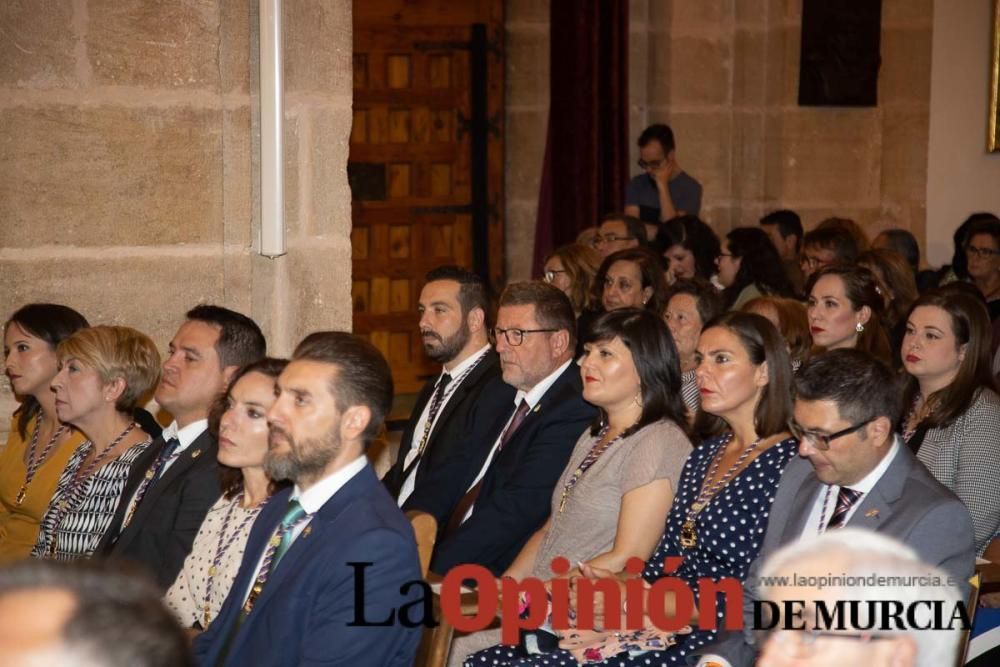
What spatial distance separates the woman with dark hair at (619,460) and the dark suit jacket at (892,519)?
38 cm

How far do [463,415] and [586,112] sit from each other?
3.76 meters

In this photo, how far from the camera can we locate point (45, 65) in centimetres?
448

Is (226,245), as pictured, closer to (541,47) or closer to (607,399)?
(607,399)

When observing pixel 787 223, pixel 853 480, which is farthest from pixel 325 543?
pixel 787 223

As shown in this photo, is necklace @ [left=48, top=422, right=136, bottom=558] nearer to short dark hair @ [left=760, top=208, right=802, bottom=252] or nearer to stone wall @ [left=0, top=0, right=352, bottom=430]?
stone wall @ [left=0, top=0, right=352, bottom=430]

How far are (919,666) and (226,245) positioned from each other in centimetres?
290

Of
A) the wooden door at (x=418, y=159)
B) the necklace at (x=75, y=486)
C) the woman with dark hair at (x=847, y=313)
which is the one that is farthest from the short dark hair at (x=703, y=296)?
the wooden door at (x=418, y=159)

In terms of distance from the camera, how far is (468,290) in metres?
5.12

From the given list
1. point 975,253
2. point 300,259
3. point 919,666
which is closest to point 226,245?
point 300,259

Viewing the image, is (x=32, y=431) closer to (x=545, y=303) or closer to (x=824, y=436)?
(x=545, y=303)

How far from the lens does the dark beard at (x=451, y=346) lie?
504 centimetres

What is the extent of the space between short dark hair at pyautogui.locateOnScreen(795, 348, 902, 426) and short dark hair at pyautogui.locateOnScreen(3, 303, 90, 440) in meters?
2.42

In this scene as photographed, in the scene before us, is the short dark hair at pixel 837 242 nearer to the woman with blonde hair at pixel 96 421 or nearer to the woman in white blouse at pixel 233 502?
the woman with blonde hair at pixel 96 421

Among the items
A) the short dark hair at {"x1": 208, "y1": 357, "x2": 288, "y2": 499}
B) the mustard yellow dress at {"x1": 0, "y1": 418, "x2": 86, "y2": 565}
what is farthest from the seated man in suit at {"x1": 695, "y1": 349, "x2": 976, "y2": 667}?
the mustard yellow dress at {"x1": 0, "y1": 418, "x2": 86, "y2": 565}
